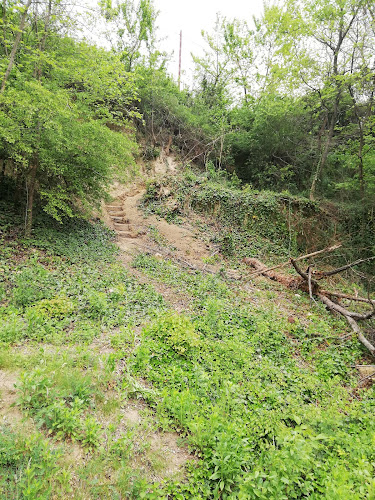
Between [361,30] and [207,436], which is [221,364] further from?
[361,30]

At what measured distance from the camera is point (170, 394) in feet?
10.4

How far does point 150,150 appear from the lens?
48.6 feet

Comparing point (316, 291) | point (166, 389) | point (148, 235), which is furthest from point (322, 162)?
point (166, 389)

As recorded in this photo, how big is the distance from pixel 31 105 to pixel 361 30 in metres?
12.8

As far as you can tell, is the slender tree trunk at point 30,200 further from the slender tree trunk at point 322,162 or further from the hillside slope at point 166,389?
the slender tree trunk at point 322,162

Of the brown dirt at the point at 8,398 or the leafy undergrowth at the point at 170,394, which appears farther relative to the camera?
the brown dirt at the point at 8,398

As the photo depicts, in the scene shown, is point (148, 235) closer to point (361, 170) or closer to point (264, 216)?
point (264, 216)

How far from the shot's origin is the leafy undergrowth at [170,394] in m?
2.15

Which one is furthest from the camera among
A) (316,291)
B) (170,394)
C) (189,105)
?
(189,105)

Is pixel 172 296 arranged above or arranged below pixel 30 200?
below

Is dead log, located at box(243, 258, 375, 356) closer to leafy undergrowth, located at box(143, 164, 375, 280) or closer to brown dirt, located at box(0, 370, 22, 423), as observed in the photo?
leafy undergrowth, located at box(143, 164, 375, 280)

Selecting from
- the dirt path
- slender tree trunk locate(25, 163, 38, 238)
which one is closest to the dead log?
the dirt path

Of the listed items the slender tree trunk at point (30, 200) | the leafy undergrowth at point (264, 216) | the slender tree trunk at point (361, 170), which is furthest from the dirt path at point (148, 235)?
A: the slender tree trunk at point (361, 170)

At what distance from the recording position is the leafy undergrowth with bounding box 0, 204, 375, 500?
7.06ft
